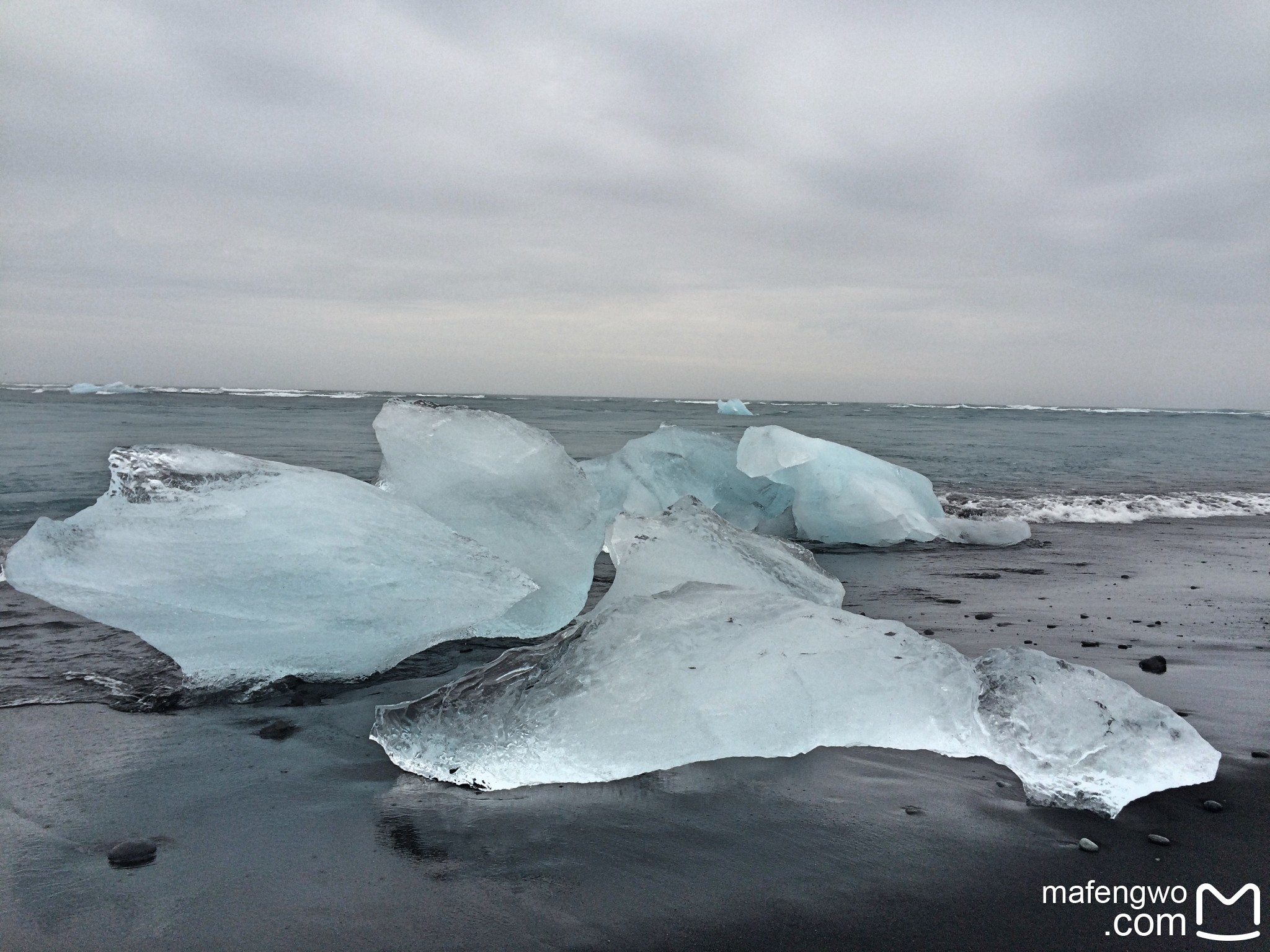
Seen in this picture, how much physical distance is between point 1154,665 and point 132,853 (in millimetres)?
3992

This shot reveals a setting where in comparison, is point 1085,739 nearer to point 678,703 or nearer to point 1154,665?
point 678,703

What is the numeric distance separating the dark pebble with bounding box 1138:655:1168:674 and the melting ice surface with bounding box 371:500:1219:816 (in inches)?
46.0

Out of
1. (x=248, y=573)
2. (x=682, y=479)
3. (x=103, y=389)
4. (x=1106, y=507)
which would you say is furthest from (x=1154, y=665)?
(x=103, y=389)

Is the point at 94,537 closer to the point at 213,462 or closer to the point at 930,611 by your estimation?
the point at 213,462

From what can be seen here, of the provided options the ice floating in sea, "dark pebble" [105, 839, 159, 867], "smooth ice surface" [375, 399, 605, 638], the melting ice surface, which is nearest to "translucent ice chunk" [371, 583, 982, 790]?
the melting ice surface

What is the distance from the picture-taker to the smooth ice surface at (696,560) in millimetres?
3570

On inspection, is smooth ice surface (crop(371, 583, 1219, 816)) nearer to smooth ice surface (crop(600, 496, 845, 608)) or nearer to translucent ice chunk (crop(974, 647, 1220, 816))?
translucent ice chunk (crop(974, 647, 1220, 816))

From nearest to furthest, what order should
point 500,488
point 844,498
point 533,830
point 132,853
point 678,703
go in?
point 132,853
point 533,830
point 678,703
point 500,488
point 844,498

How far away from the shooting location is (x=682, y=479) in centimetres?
757

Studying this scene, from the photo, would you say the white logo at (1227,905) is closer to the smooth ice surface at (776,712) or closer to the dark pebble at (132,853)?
the smooth ice surface at (776,712)

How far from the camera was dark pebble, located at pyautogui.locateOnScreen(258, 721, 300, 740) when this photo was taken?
2.80 metres

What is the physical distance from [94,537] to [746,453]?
5320 mm

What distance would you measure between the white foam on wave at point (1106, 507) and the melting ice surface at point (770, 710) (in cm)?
690

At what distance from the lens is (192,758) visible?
2.61m
